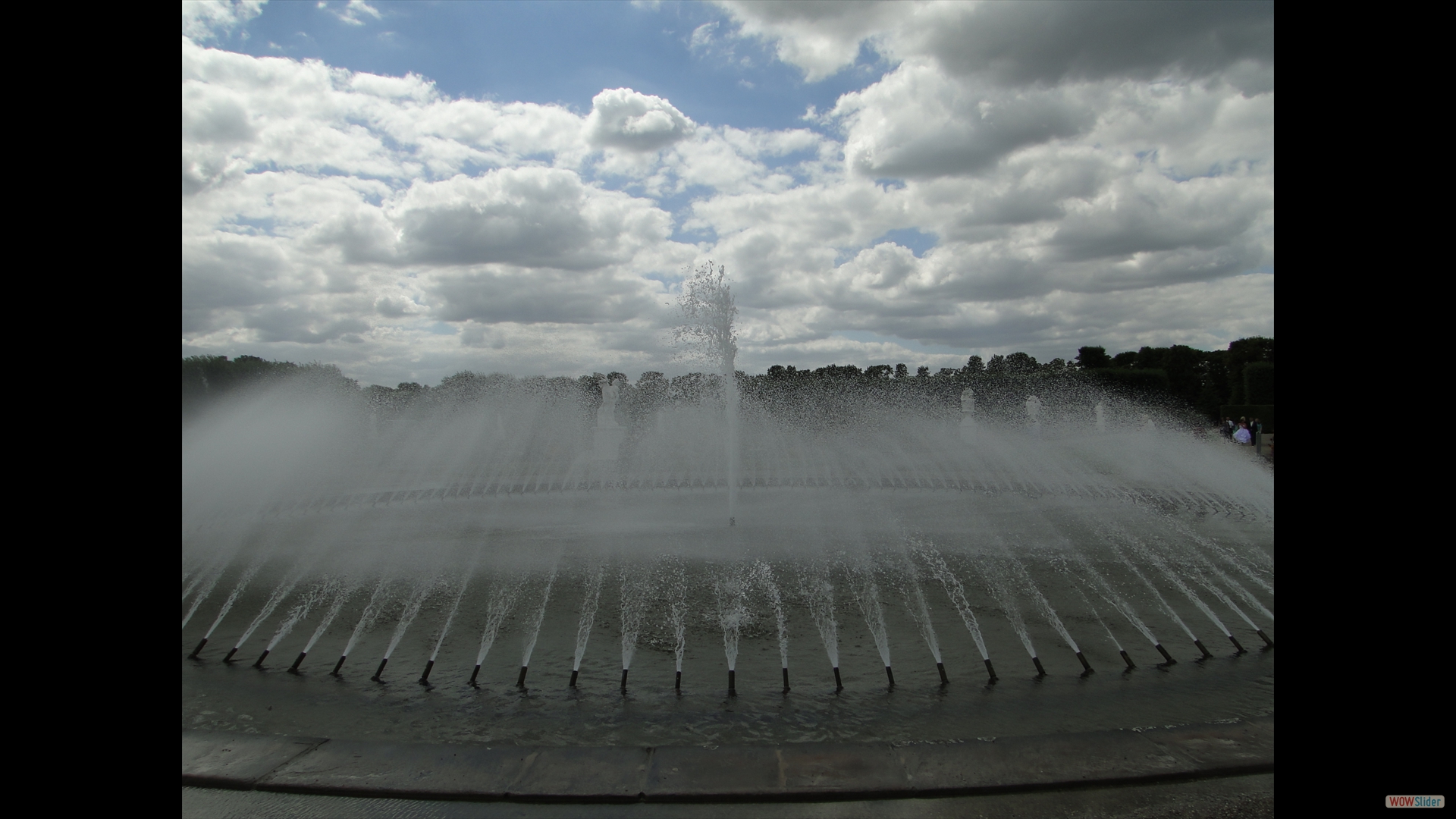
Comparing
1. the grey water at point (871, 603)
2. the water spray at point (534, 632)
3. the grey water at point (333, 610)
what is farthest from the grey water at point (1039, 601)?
the grey water at point (333, 610)

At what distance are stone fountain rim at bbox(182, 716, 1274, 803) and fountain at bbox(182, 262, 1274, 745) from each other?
0.84m

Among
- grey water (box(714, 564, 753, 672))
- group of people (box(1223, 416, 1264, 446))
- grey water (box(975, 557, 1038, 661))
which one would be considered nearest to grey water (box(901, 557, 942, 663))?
grey water (box(975, 557, 1038, 661))

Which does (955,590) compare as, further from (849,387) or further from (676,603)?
(849,387)

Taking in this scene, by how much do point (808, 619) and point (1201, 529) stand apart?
10.9m

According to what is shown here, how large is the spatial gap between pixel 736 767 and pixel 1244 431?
35.1m

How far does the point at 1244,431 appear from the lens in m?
32.0
